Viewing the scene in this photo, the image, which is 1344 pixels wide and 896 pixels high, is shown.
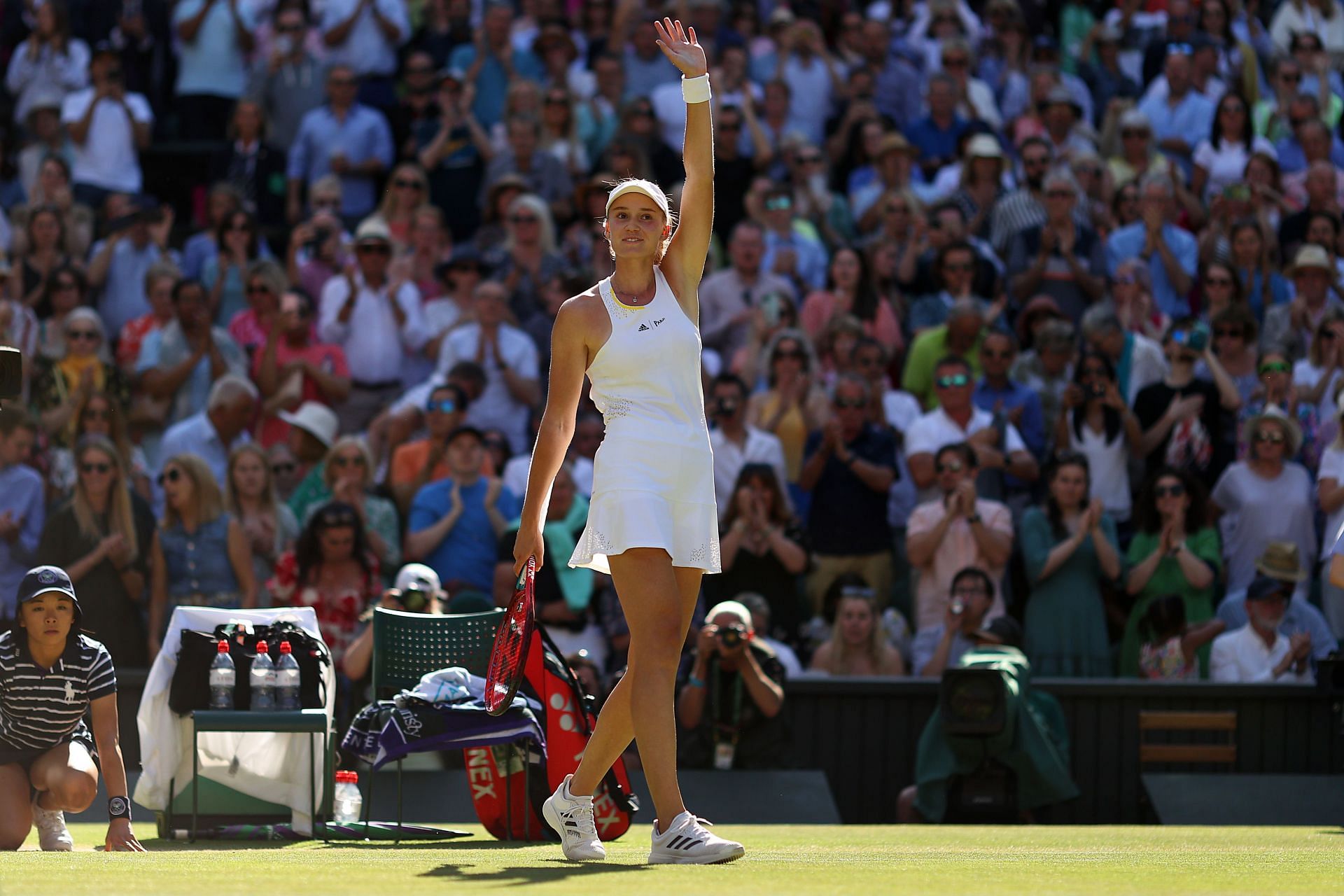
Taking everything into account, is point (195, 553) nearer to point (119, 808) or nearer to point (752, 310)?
point (752, 310)

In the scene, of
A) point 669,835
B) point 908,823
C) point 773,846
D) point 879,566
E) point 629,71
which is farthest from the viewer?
point 629,71

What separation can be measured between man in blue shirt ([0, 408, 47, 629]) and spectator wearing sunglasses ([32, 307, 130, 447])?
0.60m

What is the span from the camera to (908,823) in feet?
35.3

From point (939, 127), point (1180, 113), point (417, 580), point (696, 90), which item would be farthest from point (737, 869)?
point (1180, 113)

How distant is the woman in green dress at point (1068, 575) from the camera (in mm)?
11781

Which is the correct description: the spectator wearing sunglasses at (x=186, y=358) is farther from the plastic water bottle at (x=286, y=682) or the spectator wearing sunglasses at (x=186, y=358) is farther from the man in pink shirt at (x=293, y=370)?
the plastic water bottle at (x=286, y=682)

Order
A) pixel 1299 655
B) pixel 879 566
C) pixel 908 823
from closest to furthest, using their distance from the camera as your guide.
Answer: pixel 908 823 < pixel 1299 655 < pixel 879 566

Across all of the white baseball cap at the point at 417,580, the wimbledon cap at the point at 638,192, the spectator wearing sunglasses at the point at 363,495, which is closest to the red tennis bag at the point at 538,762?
the white baseball cap at the point at 417,580

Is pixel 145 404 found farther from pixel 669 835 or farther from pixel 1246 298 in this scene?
pixel 669 835

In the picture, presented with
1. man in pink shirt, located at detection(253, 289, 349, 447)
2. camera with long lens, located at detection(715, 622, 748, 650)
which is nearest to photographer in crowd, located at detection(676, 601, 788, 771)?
camera with long lens, located at detection(715, 622, 748, 650)

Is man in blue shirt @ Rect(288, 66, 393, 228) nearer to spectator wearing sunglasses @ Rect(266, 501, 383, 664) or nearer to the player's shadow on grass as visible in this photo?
spectator wearing sunglasses @ Rect(266, 501, 383, 664)

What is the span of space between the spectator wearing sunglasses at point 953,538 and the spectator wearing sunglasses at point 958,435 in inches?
17.7

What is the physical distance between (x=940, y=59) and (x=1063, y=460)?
5.52 meters

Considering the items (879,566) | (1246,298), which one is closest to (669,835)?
(879,566)
